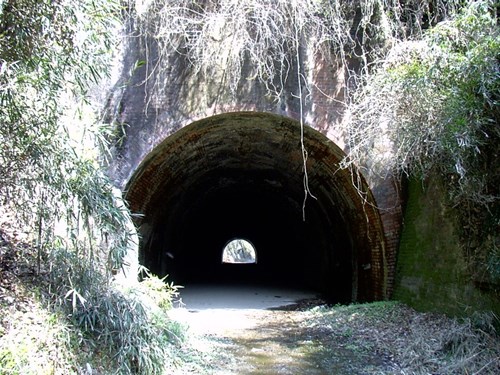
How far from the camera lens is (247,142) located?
398 inches

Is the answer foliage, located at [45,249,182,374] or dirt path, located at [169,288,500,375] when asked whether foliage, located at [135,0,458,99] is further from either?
foliage, located at [45,249,182,374]

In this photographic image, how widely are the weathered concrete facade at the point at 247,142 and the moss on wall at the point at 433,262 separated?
1.05ft

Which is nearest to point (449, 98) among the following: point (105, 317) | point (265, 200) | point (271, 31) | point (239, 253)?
point (271, 31)

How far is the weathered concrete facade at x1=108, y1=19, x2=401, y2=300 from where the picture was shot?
789 cm

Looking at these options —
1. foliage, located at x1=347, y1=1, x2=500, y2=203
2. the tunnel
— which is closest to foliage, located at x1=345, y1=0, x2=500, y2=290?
foliage, located at x1=347, y1=1, x2=500, y2=203

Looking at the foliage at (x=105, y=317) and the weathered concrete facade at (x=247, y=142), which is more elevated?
the weathered concrete facade at (x=247, y=142)

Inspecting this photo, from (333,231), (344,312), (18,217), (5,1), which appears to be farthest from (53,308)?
(333,231)

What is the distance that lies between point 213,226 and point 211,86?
12919mm

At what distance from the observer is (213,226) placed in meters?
20.4

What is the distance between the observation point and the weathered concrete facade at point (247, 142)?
25.9 feet

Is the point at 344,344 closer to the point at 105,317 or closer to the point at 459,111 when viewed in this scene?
the point at 459,111

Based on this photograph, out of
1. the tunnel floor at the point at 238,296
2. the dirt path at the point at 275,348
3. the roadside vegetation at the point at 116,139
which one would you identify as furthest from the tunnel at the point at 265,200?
the dirt path at the point at 275,348

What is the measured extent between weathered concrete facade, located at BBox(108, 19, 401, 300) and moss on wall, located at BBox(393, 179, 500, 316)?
32cm

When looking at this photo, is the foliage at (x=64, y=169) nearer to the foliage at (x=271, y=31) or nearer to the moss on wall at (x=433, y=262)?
the foliage at (x=271, y=31)
